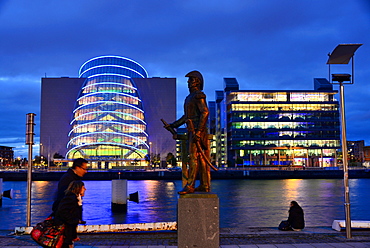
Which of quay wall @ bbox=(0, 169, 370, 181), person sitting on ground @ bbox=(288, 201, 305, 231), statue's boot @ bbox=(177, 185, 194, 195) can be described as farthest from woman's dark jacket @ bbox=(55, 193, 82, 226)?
quay wall @ bbox=(0, 169, 370, 181)

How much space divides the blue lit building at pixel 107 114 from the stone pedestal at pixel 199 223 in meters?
95.4

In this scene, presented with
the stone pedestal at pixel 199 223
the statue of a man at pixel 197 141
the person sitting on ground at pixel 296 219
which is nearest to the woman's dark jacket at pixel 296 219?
the person sitting on ground at pixel 296 219

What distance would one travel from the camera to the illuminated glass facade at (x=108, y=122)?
101812 millimetres

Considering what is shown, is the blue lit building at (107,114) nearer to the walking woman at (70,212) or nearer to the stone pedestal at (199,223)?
the stone pedestal at (199,223)

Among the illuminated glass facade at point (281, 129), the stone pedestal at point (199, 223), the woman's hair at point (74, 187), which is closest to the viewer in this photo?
the woman's hair at point (74, 187)

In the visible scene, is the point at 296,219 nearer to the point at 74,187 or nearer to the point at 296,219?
the point at 296,219

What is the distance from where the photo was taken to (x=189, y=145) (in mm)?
8477

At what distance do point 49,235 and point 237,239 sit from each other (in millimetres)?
5263

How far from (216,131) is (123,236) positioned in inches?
4857

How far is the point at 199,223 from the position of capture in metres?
7.71

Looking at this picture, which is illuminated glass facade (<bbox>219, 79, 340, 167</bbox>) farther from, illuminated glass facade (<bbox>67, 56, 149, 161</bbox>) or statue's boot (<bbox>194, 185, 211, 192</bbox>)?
statue's boot (<bbox>194, 185, 211, 192</bbox>)

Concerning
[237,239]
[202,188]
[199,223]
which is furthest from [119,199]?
[199,223]

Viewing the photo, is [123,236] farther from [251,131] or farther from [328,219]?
[251,131]

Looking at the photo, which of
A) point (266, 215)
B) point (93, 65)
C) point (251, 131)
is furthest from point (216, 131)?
point (266, 215)
